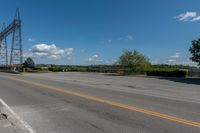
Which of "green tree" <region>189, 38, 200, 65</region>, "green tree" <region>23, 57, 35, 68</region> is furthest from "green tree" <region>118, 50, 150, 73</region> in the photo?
"green tree" <region>23, 57, 35, 68</region>

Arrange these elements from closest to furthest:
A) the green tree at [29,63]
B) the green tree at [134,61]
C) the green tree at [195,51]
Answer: the green tree at [195,51] → the green tree at [134,61] → the green tree at [29,63]

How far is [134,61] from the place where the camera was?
182 ft

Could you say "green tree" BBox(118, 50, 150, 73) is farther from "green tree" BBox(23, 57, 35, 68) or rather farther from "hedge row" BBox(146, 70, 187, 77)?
"green tree" BBox(23, 57, 35, 68)

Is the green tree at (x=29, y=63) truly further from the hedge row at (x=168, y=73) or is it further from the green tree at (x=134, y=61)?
the hedge row at (x=168, y=73)

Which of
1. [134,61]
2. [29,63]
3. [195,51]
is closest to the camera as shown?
[195,51]

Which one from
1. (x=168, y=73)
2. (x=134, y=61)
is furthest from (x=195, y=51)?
(x=134, y=61)

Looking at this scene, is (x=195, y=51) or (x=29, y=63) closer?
(x=195, y=51)

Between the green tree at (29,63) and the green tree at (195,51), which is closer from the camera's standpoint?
the green tree at (195,51)

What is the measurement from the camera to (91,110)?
9305mm

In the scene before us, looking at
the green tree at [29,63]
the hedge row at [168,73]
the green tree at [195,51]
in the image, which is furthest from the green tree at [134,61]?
the green tree at [29,63]

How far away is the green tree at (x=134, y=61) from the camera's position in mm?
55000

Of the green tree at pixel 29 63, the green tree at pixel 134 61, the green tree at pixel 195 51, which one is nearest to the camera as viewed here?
the green tree at pixel 195 51

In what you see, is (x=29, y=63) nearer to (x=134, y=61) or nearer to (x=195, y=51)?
(x=134, y=61)

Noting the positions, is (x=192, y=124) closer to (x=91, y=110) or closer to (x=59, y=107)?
(x=91, y=110)
